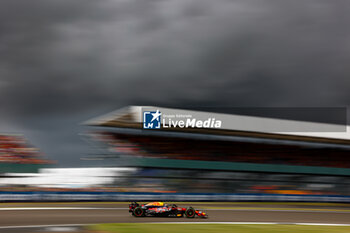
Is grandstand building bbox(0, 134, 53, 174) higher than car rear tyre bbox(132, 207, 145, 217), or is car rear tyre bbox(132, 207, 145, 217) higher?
grandstand building bbox(0, 134, 53, 174)

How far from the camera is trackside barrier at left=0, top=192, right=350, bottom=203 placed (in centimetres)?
2119

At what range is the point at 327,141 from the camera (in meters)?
32.7

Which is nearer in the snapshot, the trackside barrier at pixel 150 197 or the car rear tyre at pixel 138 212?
the car rear tyre at pixel 138 212

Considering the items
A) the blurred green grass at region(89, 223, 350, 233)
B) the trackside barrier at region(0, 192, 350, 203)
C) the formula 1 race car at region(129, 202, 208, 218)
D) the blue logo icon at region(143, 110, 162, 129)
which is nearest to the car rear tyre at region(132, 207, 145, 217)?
the formula 1 race car at region(129, 202, 208, 218)

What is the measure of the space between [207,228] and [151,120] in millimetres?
15967

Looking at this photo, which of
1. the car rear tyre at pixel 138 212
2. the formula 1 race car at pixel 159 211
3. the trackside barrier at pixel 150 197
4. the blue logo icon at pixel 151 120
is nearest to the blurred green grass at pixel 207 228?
the formula 1 race car at pixel 159 211

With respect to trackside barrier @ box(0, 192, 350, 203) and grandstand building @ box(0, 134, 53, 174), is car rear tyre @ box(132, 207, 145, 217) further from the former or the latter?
grandstand building @ box(0, 134, 53, 174)

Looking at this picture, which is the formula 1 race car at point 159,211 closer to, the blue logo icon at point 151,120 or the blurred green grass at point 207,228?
the blurred green grass at point 207,228

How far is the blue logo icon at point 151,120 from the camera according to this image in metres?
28.1

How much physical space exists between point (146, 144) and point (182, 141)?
291cm

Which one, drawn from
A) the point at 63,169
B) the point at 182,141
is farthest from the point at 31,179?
the point at 182,141

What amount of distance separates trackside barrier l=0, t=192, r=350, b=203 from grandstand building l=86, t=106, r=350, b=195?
6.68ft

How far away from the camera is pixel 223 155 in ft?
96.9

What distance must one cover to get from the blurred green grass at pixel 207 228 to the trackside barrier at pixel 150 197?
378 inches
